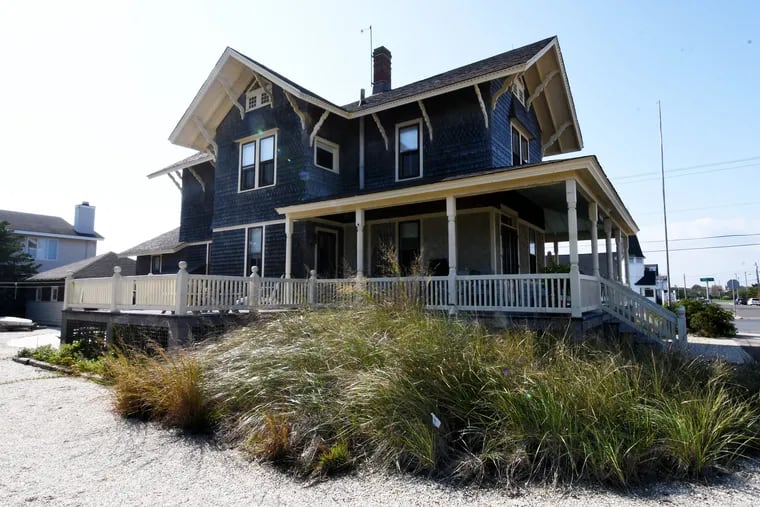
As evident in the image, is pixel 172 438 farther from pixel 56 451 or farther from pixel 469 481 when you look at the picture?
pixel 469 481

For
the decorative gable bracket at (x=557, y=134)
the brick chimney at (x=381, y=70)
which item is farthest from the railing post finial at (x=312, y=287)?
the decorative gable bracket at (x=557, y=134)

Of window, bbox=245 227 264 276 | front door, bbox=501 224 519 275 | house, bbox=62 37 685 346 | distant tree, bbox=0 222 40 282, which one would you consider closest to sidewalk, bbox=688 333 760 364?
house, bbox=62 37 685 346

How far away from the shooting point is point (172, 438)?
17.3 feet

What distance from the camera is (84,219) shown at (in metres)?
35.2

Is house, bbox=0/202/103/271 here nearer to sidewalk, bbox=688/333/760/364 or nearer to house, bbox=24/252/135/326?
house, bbox=24/252/135/326

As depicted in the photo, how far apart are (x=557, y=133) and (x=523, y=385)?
542 inches

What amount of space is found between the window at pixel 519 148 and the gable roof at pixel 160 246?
42.9 feet

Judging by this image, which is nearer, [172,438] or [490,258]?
[172,438]

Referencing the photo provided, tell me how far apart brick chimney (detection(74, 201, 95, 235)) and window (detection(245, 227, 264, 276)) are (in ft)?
89.1

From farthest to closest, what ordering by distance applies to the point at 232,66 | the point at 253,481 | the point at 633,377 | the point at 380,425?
the point at 232,66 → the point at 633,377 → the point at 380,425 → the point at 253,481

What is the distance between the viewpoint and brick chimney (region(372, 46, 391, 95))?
56.2ft

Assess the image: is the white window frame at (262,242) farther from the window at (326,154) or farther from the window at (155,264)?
the window at (155,264)

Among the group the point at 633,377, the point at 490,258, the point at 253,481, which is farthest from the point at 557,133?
the point at 253,481

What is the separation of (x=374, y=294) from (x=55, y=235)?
Answer: 33.8 meters
